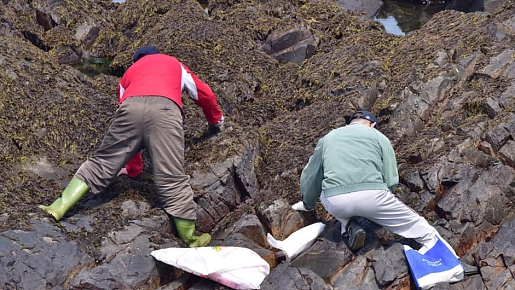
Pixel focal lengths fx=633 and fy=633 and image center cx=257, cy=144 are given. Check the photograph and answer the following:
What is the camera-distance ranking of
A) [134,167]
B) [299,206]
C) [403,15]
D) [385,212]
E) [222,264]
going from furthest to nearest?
[403,15], [134,167], [299,206], [385,212], [222,264]

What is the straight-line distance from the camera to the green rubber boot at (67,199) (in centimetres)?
657

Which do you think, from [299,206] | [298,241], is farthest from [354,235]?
[299,206]

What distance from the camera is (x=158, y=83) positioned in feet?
22.9

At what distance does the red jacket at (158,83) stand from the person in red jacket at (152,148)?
1cm

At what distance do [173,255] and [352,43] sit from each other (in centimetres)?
628

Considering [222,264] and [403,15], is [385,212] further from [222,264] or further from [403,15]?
[403,15]

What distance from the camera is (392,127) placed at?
8.59m

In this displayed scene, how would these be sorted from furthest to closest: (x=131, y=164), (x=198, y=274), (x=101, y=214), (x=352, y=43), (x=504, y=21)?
(x=352, y=43)
(x=504, y=21)
(x=131, y=164)
(x=101, y=214)
(x=198, y=274)

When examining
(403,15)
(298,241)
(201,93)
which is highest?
(201,93)

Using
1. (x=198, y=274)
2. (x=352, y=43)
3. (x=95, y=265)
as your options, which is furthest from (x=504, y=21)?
(x=95, y=265)

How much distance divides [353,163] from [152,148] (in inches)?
84.4

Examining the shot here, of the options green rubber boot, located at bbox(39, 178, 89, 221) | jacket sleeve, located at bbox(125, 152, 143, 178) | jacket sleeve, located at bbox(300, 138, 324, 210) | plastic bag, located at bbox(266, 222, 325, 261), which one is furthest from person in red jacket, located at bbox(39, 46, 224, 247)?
jacket sleeve, located at bbox(300, 138, 324, 210)

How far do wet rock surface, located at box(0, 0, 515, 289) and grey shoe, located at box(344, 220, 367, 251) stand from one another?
0.10 meters

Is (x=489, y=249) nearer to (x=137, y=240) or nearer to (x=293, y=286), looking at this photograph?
(x=293, y=286)
